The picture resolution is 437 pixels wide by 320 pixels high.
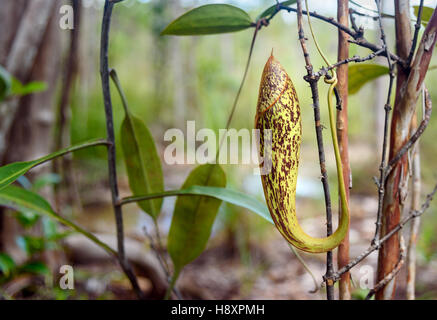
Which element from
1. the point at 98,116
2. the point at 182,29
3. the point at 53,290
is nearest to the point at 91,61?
the point at 98,116

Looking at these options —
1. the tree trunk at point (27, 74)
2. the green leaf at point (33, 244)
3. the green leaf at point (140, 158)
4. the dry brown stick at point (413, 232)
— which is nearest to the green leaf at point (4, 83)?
the tree trunk at point (27, 74)

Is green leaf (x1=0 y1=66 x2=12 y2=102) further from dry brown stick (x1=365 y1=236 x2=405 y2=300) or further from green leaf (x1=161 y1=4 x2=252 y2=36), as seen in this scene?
dry brown stick (x1=365 y1=236 x2=405 y2=300)

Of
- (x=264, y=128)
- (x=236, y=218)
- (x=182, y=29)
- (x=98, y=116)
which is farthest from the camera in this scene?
(x=98, y=116)

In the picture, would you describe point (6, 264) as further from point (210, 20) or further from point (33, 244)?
point (210, 20)

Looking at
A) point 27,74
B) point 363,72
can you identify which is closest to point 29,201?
point 363,72

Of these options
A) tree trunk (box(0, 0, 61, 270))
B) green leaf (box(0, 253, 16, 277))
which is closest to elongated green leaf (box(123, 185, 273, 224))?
green leaf (box(0, 253, 16, 277))
